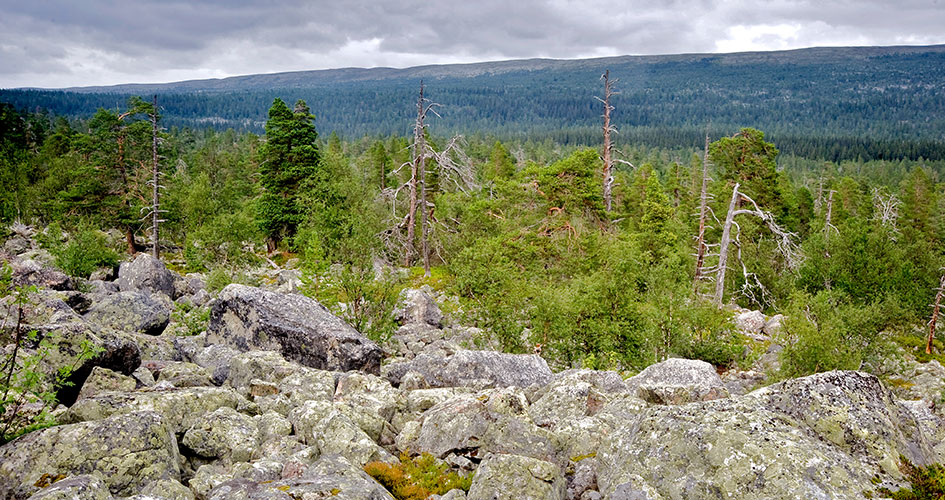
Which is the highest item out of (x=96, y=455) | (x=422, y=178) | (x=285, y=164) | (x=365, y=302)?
(x=285, y=164)

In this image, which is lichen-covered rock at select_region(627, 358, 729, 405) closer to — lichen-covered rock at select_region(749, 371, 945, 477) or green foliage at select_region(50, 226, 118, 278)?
lichen-covered rock at select_region(749, 371, 945, 477)

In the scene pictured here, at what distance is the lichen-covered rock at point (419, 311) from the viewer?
2839 cm

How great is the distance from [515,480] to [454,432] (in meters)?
2.21

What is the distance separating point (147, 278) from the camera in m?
32.4

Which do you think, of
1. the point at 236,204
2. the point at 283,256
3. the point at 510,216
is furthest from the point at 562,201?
the point at 236,204

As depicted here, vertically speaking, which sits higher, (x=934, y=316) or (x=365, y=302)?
(x=365, y=302)

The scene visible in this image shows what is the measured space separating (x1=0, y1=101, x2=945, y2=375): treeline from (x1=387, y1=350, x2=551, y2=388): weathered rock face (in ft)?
10.2

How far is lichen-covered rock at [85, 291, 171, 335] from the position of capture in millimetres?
20281

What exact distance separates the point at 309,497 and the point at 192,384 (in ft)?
23.2

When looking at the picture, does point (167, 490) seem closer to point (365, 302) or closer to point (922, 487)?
point (922, 487)

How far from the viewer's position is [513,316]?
2112 centimetres

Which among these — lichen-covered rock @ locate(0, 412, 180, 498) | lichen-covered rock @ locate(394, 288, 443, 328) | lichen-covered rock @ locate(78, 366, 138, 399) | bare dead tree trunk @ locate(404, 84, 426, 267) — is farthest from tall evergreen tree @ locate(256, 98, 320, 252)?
lichen-covered rock @ locate(0, 412, 180, 498)

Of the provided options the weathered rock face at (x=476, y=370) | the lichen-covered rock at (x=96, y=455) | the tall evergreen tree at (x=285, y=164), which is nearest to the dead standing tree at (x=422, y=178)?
the tall evergreen tree at (x=285, y=164)

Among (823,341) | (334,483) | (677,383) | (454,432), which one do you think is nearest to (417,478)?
(454,432)
